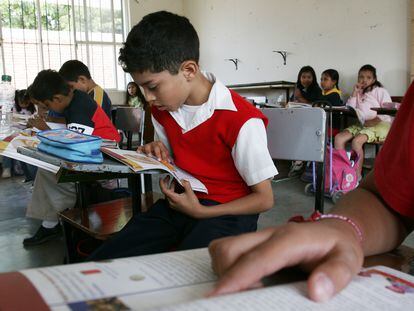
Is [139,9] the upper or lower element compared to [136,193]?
upper

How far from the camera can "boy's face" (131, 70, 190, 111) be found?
1.19 meters

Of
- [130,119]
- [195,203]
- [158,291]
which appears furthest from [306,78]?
[158,291]

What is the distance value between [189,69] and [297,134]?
56 cm

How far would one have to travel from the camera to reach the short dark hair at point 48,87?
225 centimetres

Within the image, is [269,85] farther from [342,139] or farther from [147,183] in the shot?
[147,183]

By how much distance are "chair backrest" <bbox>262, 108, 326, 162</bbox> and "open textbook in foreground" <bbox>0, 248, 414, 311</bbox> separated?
113cm

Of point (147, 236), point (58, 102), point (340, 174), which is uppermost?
point (58, 102)

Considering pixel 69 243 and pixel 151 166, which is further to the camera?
pixel 69 243

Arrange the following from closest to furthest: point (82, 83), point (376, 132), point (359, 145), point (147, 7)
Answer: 1. point (82, 83)
2. point (359, 145)
3. point (376, 132)
4. point (147, 7)

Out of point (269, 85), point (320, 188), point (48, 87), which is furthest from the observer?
point (269, 85)

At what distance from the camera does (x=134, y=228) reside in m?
1.11

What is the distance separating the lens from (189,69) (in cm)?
123

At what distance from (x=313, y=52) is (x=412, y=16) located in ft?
4.53

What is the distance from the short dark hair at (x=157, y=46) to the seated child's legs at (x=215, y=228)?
46 cm
